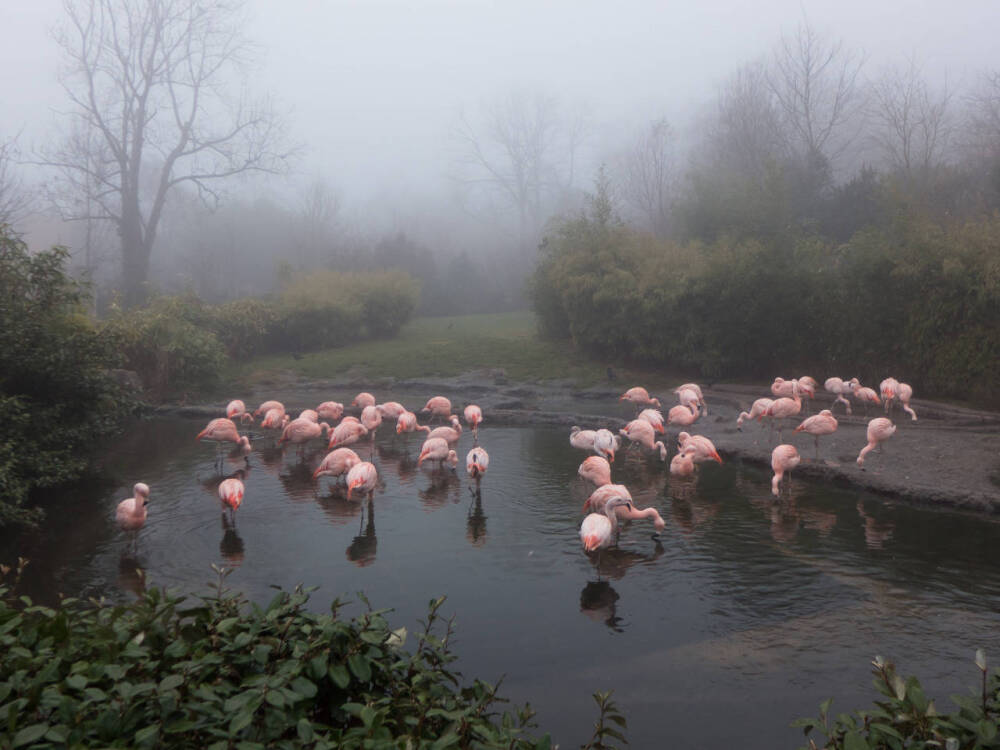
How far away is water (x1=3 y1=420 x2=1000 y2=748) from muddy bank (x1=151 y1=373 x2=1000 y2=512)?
345 mm

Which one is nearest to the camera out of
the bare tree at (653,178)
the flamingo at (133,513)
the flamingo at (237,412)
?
the flamingo at (133,513)

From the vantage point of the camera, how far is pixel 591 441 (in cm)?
919

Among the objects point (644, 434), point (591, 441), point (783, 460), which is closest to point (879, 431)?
point (783, 460)

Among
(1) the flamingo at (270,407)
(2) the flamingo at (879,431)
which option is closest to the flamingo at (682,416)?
(2) the flamingo at (879,431)

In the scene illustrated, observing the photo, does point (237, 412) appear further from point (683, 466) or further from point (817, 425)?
point (817, 425)

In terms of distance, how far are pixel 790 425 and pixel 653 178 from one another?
26.1 metres

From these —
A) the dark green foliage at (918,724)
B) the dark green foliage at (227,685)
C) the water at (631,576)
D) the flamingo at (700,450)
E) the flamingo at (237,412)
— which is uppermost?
the dark green foliage at (227,685)

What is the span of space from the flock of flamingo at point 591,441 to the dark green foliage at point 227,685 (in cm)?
335

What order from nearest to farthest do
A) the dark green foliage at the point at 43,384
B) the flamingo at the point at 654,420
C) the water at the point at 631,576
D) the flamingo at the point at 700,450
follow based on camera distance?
1. the water at the point at 631,576
2. the dark green foliage at the point at 43,384
3. the flamingo at the point at 700,450
4. the flamingo at the point at 654,420

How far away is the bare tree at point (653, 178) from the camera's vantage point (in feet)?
112

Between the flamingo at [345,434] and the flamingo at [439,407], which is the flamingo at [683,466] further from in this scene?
the flamingo at [439,407]

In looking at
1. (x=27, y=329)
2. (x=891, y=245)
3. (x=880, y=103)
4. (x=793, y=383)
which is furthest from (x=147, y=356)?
(x=880, y=103)

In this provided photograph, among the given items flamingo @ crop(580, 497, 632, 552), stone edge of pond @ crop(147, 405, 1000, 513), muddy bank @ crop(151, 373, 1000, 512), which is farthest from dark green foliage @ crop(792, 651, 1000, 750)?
muddy bank @ crop(151, 373, 1000, 512)

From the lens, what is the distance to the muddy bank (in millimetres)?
7301
